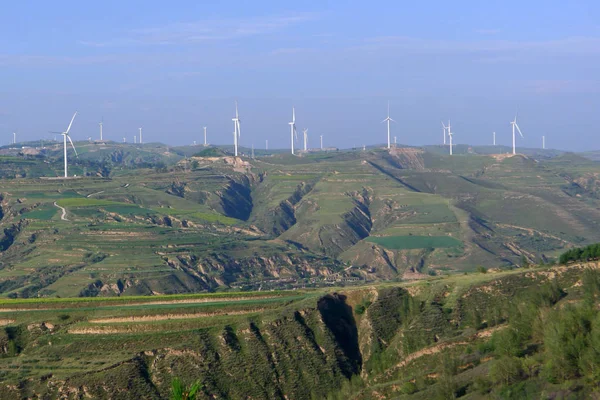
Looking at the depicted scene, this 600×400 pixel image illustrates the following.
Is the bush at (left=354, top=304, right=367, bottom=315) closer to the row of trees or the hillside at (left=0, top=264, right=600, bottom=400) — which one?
the hillside at (left=0, top=264, right=600, bottom=400)

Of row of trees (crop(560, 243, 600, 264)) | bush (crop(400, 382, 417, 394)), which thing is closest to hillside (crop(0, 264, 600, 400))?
bush (crop(400, 382, 417, 394))

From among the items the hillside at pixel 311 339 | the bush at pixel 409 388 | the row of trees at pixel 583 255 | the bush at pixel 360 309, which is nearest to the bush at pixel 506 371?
the hillside at pixel 311 339

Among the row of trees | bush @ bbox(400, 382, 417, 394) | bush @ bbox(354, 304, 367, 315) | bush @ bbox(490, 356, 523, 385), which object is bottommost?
bush @ bbox(400, 382, 417, 394)

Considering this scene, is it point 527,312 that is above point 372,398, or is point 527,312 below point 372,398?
above

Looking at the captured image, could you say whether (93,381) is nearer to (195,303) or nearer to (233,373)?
(233,373)

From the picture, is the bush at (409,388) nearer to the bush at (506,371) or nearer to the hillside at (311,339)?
the hillside at (311,339)

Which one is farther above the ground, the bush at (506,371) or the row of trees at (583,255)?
the row of trees at (583,255)

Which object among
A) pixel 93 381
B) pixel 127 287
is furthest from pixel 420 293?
pixel 127 287

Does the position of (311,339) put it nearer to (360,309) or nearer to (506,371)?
(360,309)
